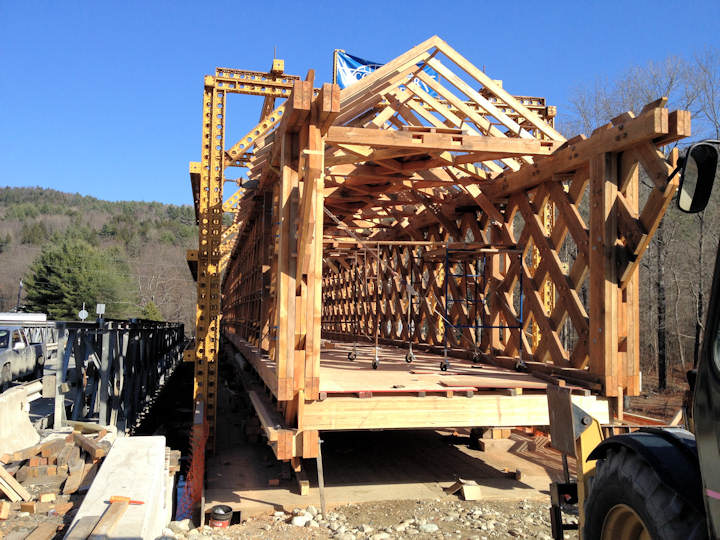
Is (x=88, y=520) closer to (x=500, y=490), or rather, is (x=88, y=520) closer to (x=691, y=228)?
(x=500, y=490)

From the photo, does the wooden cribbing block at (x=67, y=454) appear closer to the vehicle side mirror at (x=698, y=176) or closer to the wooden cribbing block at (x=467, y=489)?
the wooden cribbing block at (x=467, y=489)

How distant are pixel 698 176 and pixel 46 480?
6.69m

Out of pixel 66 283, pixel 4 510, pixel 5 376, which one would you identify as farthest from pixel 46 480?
pixel 66 283

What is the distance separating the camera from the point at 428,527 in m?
5.98

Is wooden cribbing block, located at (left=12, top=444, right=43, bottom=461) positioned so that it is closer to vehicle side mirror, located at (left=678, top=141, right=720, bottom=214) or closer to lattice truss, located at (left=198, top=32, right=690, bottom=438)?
lattice truss, located at (left=198, top=32, right=690, bottom=438)

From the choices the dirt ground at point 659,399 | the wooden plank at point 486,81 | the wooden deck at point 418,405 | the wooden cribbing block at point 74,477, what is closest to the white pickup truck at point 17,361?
the wooden cribbing block at point 74,477

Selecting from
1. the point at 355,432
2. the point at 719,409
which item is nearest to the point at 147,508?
the point at 719,409

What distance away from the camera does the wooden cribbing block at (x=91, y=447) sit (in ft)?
21.6

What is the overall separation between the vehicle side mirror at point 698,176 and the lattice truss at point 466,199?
79.2 inches

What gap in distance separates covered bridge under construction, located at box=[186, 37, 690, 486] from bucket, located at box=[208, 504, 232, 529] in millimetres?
862

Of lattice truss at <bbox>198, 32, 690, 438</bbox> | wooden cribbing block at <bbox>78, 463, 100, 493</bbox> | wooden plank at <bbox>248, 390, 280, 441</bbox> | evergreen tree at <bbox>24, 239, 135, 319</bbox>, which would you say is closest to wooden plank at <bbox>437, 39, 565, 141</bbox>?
lattice truss at <bbox>198, 32, 690, 438</bbox>

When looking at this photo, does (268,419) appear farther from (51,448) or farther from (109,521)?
(109,521)

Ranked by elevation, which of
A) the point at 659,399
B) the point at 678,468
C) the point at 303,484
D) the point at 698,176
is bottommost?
the point at 659,399

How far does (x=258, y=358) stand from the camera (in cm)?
1003
